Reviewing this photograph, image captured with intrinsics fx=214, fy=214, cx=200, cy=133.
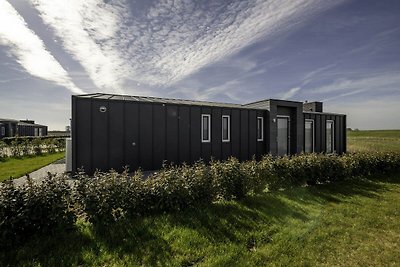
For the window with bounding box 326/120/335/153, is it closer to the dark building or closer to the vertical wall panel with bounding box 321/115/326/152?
the vertical wall panel with bounding box 321/115/326/152

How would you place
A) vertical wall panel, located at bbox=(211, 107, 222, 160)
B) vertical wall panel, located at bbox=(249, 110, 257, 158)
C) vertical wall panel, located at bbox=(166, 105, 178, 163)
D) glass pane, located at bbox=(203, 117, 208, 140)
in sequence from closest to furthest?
vertical wall panel, located at bbox=(166, 105, 178, 163) → glass pane, located at bbox=(203, 117, 208, 140) → vertical wall panel, located at bbox=(211, 107, 222, 160) → vertical wall panel, located at bbox=(249, 110, 257, 158)

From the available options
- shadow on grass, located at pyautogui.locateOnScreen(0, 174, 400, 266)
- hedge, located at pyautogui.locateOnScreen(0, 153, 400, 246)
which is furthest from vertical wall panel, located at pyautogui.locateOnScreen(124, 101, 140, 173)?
shadow on grass, located at pyautogui.locateOnScreen(0, 174, 400, 266)

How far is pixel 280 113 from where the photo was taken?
46.2ft

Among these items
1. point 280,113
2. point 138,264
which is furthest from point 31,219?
point 280,113

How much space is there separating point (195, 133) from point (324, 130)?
10905 mm

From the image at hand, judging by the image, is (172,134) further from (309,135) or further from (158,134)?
(309,135)

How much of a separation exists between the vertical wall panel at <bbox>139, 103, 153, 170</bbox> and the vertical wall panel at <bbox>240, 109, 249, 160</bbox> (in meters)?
5.42

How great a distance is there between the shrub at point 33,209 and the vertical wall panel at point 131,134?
5706 mm

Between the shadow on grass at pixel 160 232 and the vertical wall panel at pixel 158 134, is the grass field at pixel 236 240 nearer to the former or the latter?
the shadow on grass at pixel 160 232

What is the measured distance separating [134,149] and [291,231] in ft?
24.5

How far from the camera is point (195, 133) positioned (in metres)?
11.3

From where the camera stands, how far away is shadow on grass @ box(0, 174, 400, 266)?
3.32 m

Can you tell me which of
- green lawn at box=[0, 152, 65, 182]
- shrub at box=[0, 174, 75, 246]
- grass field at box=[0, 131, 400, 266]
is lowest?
grass field at box=[0, 131, 400, 266]

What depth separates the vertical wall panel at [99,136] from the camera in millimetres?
9055
